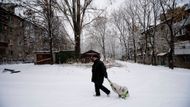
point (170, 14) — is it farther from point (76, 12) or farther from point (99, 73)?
point (99, 73)

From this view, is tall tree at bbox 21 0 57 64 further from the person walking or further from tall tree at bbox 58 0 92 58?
the person walking

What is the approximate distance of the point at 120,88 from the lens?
8375mm

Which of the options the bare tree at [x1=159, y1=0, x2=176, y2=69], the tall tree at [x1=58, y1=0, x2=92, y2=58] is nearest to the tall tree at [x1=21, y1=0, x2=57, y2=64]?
the tall tree at [x1=58, y1=0, x2=92, y2=58]

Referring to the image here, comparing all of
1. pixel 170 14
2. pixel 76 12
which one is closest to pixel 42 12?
pixel 76 12

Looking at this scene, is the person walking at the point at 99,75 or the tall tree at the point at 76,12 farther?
the tall tree at the point at 76,12

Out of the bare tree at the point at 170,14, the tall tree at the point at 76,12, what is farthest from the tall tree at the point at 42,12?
the bare tree at the point at 170,14

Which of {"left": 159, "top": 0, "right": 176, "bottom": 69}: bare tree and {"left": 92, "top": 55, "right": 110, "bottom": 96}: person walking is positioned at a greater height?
{"left": 159, "top": 0, "right": 176, "bottom": 69}: bare tree

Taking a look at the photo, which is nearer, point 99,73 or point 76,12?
point 99,73

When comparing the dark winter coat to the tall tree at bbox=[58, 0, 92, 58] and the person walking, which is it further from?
the tall tree at bbox=[58, 0, 92, 58]

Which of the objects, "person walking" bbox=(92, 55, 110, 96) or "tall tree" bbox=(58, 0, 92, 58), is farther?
"tall tree" bbox=(58, 0, 92, 58)

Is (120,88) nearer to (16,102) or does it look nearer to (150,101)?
(150,101)

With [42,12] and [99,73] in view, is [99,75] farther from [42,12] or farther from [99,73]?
[42,12]

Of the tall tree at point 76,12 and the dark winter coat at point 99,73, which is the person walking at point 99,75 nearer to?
the dark winter coat at point 99,73

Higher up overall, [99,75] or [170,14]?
[170,14]
